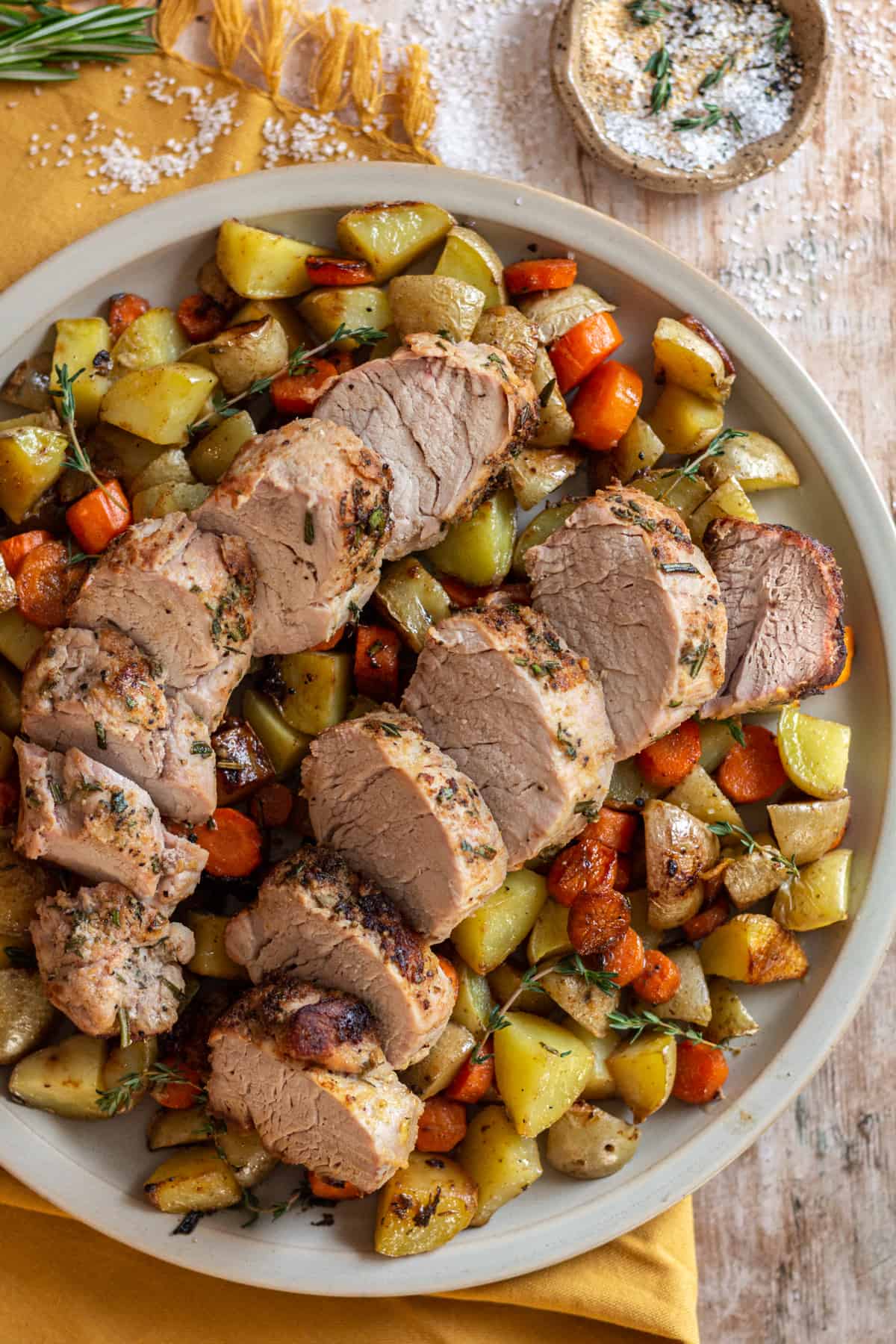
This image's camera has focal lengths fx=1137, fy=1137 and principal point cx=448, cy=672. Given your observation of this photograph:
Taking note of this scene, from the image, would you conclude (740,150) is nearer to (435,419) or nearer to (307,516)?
(435,419)

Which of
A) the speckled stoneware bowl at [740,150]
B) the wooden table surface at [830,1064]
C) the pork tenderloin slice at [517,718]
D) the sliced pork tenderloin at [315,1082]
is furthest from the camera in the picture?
the wooden table surface at [830,1064]

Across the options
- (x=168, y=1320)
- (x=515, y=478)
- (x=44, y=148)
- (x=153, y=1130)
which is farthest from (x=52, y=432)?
(x=168, y=1320)

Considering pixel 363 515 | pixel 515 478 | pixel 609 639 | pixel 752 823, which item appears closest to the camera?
pixel 363 515

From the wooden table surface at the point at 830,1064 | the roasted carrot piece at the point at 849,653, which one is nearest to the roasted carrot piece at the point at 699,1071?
the wooden table surface at the point at 830,1064

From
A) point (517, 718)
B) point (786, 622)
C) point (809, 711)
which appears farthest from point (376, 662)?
point (809, 711)

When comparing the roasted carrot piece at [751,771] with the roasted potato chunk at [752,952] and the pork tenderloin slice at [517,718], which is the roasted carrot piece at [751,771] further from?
the pork tenderloin slice at [517,718]

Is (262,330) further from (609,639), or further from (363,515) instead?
(609,639)
